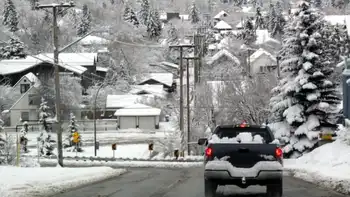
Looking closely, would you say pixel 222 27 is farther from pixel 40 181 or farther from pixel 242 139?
pixel 242 139

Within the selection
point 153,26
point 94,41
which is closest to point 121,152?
point 94,41

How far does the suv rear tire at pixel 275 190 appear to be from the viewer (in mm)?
12006

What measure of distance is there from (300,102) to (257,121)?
17.5 m

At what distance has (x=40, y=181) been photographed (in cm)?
1666

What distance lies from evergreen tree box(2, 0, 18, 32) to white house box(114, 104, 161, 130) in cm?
7713

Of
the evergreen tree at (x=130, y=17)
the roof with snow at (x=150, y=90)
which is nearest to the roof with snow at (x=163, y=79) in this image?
the roof with snow at (x=150, y=90)

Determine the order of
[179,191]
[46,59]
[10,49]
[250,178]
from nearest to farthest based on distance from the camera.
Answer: [250,178] → [179,191] → [46,59] → [10,49]

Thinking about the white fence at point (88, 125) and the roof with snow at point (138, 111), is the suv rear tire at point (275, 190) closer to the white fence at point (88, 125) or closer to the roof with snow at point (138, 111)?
the roof with snow at point (138, 111)

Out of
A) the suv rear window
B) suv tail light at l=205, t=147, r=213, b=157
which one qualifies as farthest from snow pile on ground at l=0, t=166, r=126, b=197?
the suv rear window

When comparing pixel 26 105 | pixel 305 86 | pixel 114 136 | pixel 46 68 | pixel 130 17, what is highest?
pixel 130 17

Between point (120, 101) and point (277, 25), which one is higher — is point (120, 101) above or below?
below

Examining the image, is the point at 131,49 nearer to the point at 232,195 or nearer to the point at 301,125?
the point at 301,125

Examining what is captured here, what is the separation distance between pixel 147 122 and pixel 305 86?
53246 millimetres

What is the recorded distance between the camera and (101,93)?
95312 mm
